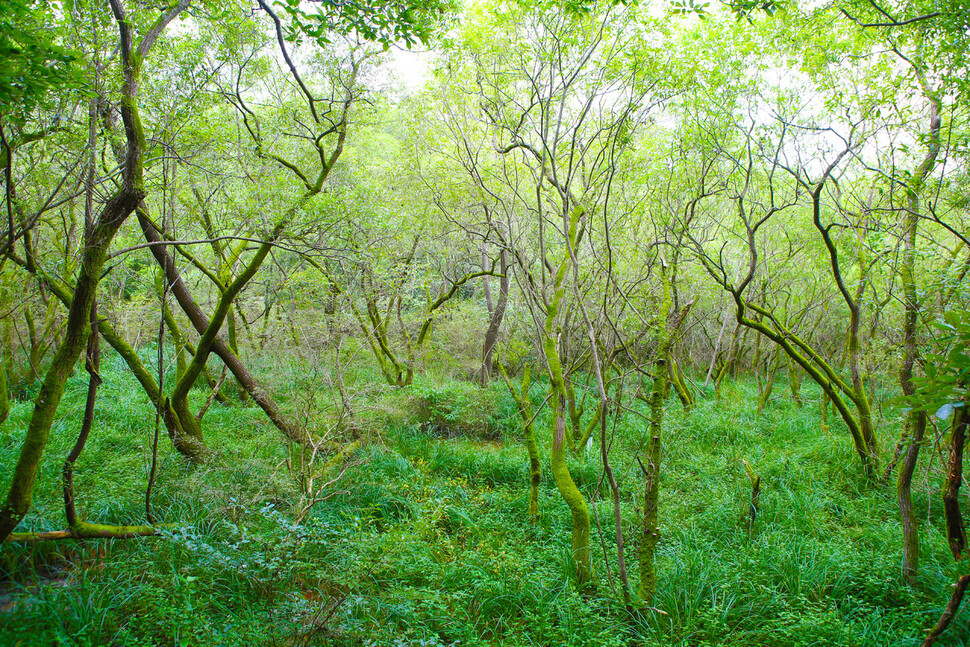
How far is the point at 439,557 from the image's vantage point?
4316 mm

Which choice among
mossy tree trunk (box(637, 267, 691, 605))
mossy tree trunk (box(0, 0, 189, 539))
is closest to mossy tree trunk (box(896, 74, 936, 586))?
mossy tree trunk (box(637, 267, 691, 605))

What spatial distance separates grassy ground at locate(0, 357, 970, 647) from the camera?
10.1 feet

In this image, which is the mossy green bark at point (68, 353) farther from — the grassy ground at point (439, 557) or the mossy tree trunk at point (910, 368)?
the mossy tree trunk at point (910, 368)

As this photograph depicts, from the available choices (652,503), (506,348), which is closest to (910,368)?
(652,503)

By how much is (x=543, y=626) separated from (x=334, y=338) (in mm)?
6067

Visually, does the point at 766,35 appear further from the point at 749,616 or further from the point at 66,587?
the point at 66,587

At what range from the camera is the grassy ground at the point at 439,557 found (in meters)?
3.09

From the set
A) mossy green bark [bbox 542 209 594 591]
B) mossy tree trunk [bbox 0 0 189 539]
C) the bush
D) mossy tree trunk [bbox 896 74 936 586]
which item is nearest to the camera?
mossy tree trunk [bbox 0 0 189 539]

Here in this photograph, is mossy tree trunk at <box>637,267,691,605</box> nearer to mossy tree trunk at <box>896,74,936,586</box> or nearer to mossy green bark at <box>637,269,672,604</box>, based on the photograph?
mossy green bark at <box>637,269,672,604</box>

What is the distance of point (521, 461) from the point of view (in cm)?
664

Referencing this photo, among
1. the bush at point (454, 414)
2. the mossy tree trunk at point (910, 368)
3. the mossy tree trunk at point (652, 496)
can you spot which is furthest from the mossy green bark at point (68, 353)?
the bush at point (454, 414)

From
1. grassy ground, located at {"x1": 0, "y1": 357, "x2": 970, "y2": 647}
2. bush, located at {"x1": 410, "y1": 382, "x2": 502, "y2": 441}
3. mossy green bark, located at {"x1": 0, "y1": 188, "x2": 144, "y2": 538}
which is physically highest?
mossy green bark, located at {"x1": 0, "y1": 188, "x2": 144, "y2": 538}

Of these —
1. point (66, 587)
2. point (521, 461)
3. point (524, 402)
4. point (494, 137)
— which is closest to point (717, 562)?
point (524, 402)

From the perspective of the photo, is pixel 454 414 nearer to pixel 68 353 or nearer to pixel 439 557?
pixel 439 557
